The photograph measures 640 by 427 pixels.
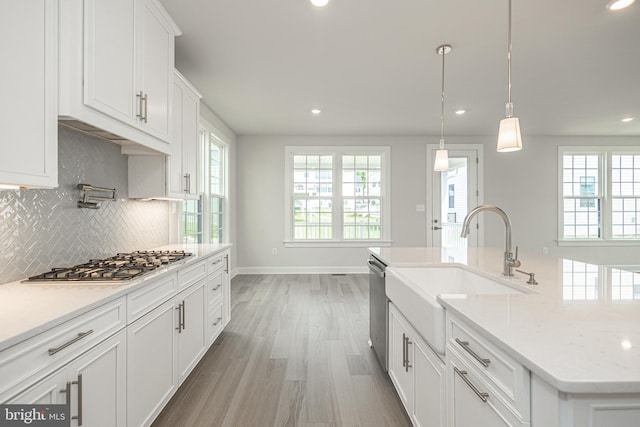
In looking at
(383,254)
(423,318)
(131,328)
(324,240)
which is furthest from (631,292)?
(324,240)

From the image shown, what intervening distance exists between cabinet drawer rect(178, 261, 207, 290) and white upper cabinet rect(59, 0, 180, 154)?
857 millimetres

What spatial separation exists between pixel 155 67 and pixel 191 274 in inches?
55.5

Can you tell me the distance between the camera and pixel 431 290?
79.9 inches

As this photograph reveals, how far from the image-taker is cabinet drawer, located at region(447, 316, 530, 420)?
2.54 ft

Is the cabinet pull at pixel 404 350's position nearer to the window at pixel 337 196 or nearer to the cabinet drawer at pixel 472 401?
the cabinet drawer at pixel 472 401

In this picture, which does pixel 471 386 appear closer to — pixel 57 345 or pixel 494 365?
pixel 494 365

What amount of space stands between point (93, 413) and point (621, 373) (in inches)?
66.3

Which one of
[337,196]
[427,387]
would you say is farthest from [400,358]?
[337,196]

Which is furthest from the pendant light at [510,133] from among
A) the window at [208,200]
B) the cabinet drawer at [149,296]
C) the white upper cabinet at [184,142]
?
the window at [208,200]

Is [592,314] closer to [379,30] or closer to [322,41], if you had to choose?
[379,30]

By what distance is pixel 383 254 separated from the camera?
8.13 ft

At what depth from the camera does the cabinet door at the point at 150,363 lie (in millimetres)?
1490

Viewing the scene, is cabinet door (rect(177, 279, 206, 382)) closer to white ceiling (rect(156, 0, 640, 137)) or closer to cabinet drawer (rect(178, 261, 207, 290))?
cabinet drawer (rect(178, 261, 207, 290))

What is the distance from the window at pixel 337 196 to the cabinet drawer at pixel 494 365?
15.7ft
